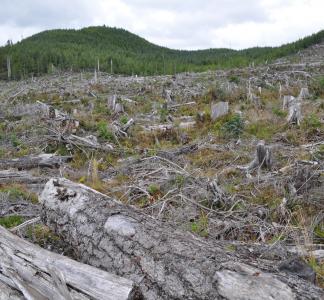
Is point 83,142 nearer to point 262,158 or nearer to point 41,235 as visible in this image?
point 262,158

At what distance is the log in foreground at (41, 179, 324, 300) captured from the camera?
2205mm

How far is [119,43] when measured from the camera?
92.8 meters

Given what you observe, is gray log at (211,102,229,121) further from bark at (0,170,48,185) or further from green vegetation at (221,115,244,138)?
bark at (0,170,48,185)

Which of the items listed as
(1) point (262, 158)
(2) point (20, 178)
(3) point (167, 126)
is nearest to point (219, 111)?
(3) point (167, 126)

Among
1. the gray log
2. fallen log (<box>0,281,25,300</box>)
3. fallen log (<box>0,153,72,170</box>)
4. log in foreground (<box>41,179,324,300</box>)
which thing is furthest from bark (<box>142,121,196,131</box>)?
fallen log (<box>0,281,25,300</box>)

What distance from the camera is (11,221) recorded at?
4617mm

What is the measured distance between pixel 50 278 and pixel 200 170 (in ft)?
12.7

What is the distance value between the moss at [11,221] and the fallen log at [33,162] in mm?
2742

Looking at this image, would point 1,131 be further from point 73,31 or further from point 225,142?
point 73,31

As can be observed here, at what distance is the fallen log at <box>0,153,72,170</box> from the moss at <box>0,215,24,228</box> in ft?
9.00

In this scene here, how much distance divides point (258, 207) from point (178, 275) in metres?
2.45

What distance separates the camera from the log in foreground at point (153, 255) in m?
2.21

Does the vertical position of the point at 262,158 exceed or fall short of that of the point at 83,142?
it exceeds it

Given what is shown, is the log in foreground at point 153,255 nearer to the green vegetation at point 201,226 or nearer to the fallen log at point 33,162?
the green vegetation at point 201,226
